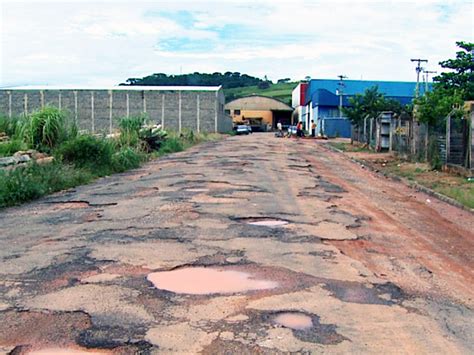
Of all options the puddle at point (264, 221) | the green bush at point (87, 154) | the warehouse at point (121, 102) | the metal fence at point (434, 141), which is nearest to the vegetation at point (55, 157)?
the green bush at point (87, 154)

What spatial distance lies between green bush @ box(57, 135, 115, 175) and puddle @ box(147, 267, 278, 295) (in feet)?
40.6

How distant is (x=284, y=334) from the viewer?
4.79 meters

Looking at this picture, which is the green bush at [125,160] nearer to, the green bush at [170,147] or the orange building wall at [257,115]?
the green bush at [170,147]

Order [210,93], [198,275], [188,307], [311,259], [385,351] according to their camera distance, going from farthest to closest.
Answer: [210,93] → [311,259] → [198,275] → [188,307] → [385,351]

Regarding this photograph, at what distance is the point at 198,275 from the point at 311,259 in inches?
57.8

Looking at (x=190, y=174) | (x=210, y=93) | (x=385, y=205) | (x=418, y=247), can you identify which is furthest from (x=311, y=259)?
(x=210, y=93)

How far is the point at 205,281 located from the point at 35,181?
8.57 m

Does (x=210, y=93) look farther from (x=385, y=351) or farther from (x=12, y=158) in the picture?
(x=385, y=351)

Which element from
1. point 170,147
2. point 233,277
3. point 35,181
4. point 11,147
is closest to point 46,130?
point 11,147

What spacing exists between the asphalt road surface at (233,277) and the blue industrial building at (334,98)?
5002 cm

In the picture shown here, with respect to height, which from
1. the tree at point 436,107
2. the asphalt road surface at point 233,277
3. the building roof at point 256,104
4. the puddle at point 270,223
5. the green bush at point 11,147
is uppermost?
the building roof at point 256,104

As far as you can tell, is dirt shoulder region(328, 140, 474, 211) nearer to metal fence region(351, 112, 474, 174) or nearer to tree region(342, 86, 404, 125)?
metal fence region(351, 112, 474, 174)

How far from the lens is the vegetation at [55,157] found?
13.0 meters

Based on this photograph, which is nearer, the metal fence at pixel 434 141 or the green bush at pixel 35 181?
the green bush at pixel 35 181
